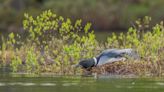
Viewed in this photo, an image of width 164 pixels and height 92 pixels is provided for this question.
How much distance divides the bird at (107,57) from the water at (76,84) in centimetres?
108

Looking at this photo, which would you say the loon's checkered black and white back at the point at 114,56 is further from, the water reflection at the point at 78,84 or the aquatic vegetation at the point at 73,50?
the water reflection at the point at 78,84

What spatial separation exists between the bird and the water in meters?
1.08

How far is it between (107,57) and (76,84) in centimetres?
287

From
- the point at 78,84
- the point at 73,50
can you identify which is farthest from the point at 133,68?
the point at 78,84

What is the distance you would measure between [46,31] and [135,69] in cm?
304

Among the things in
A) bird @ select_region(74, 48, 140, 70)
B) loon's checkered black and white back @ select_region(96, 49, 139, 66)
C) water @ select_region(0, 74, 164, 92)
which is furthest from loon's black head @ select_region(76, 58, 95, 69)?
water @ select_region(0, 74, 164, 92)

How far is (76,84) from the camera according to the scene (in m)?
17.9

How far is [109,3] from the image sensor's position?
53.8 meters

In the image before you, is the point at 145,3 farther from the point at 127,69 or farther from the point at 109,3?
the point at 127,69

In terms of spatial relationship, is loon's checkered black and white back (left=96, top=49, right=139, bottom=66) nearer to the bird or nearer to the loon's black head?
the bird

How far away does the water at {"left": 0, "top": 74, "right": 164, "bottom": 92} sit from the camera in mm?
16938

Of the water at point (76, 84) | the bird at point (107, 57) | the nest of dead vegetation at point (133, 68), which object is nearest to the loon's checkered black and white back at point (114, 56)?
the bird at point (107, 57)

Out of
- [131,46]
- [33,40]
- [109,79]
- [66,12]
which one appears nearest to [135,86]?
[109,79]

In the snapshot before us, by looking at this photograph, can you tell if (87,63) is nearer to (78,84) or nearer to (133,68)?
(133,68)
